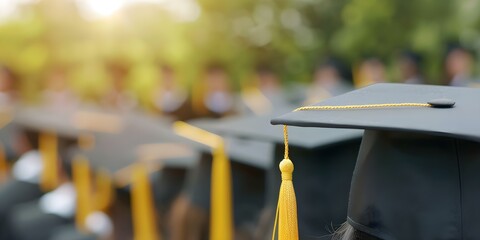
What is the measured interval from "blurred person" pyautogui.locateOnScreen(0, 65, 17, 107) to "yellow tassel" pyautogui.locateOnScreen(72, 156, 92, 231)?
212cm

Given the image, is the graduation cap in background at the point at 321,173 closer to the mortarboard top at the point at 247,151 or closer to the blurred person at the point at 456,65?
the mortarboard top at the point at 247,151

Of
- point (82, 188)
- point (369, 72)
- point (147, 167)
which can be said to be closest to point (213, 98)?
point (369, 72)

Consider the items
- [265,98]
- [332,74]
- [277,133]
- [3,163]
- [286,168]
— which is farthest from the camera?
[332,74]

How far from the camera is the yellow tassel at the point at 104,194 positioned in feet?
12.3

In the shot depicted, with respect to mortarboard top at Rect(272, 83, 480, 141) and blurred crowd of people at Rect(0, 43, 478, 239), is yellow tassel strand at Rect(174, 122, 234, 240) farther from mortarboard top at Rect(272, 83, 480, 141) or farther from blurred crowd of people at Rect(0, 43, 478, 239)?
blurred crowd of people at Rect(0, 43, 478, 239)

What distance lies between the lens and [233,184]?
288cm

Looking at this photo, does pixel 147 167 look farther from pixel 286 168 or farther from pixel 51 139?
pixel 286 168

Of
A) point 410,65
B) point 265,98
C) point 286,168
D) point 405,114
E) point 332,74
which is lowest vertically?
point 286,168

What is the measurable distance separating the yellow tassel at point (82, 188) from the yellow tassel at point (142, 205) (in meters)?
0.55

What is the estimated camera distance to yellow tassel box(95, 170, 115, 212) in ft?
12.3

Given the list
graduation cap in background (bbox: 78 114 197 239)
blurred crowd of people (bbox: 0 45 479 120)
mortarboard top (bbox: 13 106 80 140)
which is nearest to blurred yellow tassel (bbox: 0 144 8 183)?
mortarboard top (bbox: 13 106 80 140)

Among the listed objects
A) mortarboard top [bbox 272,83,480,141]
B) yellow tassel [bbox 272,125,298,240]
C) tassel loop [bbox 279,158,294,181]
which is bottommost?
yellow tassel [bbox 272,125,298,240]

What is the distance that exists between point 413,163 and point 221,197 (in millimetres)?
1468

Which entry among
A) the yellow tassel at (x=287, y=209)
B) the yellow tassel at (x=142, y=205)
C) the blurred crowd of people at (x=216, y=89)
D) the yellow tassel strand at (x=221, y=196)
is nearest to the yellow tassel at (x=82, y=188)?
the yellow tassel at (x=142, y=205)
